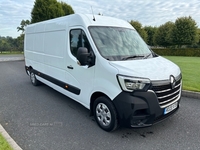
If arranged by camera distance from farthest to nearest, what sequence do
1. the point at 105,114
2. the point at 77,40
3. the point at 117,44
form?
the point at 77,40 < the point at 117,44 < the point at 105,114

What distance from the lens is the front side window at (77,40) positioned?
3.51m

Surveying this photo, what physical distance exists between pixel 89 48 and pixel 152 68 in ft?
4.41

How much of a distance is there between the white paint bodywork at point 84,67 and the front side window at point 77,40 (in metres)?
0.10

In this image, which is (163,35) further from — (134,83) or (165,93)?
→ (134,83)

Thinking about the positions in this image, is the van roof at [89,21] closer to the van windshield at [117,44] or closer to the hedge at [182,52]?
the van windshield at [117,44]

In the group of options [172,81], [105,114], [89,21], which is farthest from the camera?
[89,21]

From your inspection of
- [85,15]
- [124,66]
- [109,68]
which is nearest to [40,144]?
[109,68]

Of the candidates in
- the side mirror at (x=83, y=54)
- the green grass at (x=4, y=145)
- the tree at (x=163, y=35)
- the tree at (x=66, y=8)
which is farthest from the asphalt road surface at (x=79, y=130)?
the tree at (x=163, y=35)

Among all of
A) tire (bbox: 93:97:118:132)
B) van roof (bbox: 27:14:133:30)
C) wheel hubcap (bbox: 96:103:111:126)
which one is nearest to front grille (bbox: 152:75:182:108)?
tire (bbox: 93:97:118:132)

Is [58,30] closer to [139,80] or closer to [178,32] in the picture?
[139,80]

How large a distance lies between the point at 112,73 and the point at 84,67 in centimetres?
88

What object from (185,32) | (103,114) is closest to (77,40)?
(103,114)

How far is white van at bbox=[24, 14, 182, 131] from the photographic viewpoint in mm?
2740

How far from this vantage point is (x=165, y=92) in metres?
2.90
